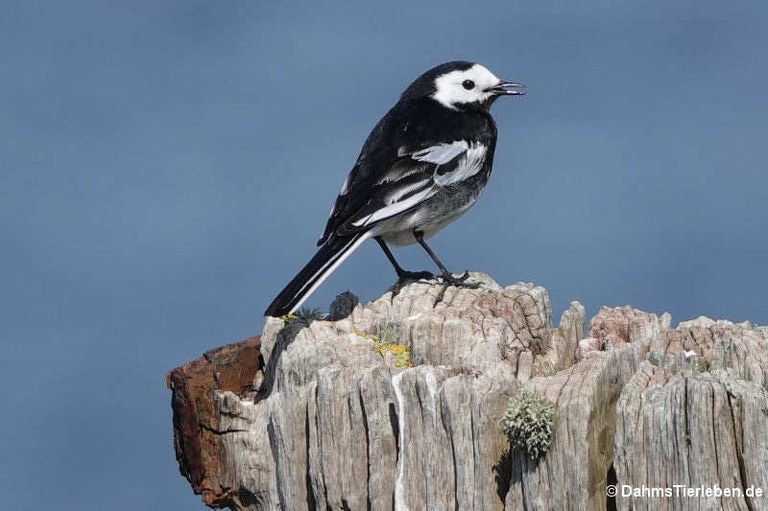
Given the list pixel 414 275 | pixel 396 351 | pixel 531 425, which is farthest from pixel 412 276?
pixel 531 425

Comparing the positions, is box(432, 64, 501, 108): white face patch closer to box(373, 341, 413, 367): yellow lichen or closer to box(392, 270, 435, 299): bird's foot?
box(392, 270, 435, 299): bird's foot

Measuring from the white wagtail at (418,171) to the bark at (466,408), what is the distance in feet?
2.71

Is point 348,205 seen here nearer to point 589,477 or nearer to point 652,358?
point 652,358

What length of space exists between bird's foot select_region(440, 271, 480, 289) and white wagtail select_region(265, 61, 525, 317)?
1 cm

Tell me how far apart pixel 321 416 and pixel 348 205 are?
3.07 meters

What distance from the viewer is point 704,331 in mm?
7238

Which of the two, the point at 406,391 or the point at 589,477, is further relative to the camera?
the point at 406,391

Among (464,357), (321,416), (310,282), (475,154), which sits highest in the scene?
(475,154)

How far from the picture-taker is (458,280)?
9.62 m

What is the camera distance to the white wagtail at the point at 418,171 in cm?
930

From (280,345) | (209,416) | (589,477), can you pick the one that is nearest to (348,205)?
(280,345)

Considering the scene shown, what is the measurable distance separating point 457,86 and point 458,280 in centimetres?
240

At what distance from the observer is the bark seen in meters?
5.68

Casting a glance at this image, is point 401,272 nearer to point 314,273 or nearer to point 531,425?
point 314,273
